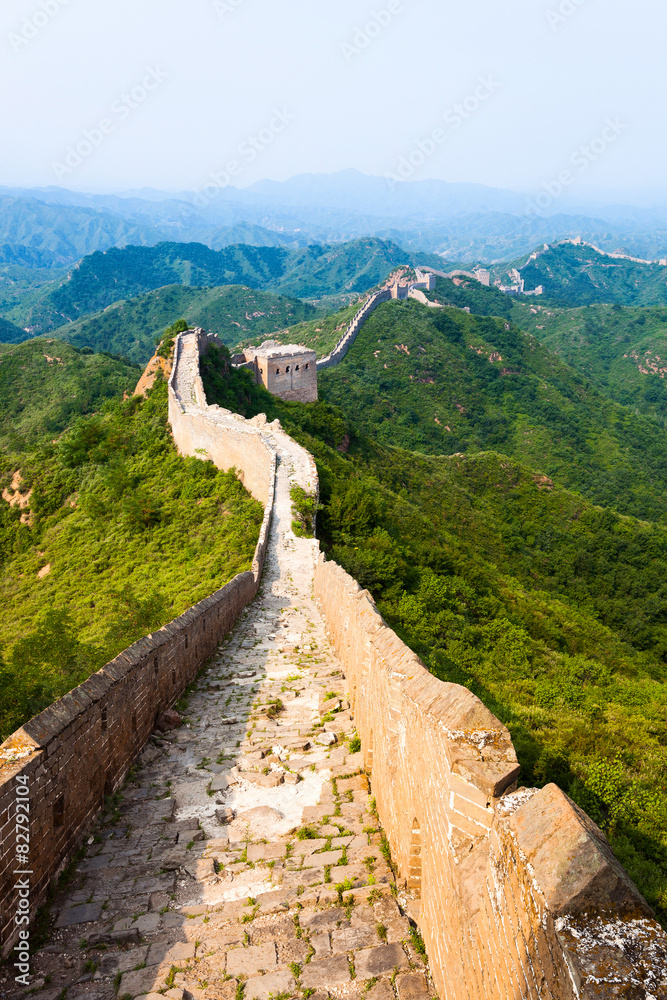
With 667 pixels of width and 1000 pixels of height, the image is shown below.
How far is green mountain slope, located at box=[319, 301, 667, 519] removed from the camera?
53.6 m

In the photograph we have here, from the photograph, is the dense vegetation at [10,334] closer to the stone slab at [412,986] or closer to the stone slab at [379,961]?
the stone slab at [379,961]

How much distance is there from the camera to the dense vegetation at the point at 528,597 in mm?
6391

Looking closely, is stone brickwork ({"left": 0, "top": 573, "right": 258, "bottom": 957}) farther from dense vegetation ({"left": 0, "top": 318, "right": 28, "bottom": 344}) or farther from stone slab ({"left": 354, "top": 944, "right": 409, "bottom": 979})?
dense vegetation ({"left": 0, "top": 318, "right": 28, "bottom": 344})

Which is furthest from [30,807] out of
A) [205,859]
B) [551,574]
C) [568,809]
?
[551,574]

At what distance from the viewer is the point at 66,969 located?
3.76 meters

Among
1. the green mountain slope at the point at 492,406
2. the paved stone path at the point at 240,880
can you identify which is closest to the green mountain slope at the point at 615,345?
the green mountain slope at the point at 492,406

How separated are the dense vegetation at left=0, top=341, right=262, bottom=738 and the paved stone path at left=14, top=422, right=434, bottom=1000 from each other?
7.16 ft

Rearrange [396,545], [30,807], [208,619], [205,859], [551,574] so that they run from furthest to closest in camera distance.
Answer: [551,574] < [396,545] < [208,619] < [205,859] < [30,807]

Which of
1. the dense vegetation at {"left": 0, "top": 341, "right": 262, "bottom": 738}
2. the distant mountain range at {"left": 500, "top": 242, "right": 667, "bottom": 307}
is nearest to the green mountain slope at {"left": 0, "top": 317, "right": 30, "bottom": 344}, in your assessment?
the dense vegetation at {"left": 0, "top": 341, "right": 262, "bottom": 738}

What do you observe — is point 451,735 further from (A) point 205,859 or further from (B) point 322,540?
(B) point 322,540

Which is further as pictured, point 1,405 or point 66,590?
point 1,405

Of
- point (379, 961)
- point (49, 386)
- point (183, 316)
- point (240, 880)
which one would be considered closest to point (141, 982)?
point (240, 880)

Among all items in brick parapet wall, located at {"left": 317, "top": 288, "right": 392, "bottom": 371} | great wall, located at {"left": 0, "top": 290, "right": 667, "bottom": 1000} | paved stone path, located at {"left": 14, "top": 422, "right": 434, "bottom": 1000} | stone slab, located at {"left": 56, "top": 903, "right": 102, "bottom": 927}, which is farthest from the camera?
brick parapet wall, located at {"left": 317, "top": 288, "right": 392, "bottom": 371}

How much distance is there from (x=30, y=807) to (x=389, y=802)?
2.71 meters
